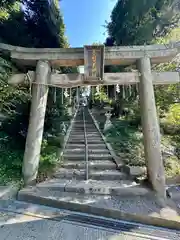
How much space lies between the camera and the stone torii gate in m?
3.93

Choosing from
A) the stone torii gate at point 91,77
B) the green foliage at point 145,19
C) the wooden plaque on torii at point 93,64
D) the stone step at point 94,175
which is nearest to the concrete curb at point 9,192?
the stone torii gate at point 91,77

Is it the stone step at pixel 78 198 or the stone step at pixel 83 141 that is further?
the stone step at pixel 83 141

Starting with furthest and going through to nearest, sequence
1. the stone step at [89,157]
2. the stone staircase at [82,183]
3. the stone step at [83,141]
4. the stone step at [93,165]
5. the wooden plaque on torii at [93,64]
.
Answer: the stone step at [83,141]
the stone step at [89,157]
the stone step at [93,165]
the wooden plaque on torii at [93,64]
the stone staircase at [82,183]

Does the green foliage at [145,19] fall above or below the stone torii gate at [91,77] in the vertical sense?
above

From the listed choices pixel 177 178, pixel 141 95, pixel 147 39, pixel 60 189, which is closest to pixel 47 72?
pixel 141 95

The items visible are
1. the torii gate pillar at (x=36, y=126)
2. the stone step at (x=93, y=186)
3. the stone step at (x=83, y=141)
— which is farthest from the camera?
the stone step at (x=83, y=141)

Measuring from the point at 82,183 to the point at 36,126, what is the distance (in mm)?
1614

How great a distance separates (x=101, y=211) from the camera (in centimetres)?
306

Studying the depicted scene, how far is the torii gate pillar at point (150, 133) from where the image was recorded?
367cm

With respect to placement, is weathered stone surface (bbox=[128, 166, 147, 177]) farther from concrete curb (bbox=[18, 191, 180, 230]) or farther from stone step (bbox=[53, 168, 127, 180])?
concrete curb (bbox=[18, 191, 180, 230])

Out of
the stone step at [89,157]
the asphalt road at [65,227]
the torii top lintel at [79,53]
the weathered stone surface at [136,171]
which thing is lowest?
the asphalt road at [65,227]

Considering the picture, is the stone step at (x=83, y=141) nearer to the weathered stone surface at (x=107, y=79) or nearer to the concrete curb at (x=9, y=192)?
the weathered stone surface at (x=107, y=79)

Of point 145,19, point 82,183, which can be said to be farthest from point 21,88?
point 145,19

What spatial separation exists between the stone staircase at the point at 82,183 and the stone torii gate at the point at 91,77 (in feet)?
1.66
